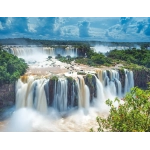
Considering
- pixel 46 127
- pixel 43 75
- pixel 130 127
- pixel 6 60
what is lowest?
pixel 46 127

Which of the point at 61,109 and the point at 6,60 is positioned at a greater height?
the point at 6,60

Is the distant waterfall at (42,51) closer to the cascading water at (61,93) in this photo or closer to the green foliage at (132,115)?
the cascading water at (61,93)

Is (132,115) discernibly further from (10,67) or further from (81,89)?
(10,67)

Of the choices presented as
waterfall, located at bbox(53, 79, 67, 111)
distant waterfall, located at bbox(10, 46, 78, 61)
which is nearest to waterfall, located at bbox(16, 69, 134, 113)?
waterfall, located at bbox(53, 79, 67, 111)

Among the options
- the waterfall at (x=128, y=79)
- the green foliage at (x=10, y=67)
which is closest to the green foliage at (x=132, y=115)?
the waterfall at (x=128, y=79)

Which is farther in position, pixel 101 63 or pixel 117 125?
pixel 101 63
